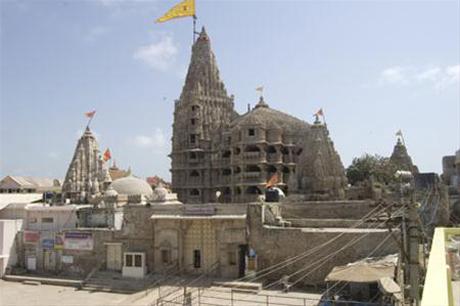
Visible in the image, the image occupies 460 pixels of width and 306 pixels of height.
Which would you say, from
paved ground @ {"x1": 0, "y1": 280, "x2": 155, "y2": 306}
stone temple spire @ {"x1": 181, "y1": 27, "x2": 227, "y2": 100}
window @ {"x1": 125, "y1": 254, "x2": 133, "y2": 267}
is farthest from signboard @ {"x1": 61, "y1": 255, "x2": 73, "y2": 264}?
stone temple spire @ {"x1": 181, "y1": 27, "x2": 227, "y2": 100}

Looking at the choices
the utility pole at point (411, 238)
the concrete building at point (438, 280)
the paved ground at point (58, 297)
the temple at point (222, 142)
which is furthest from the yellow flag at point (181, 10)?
the concrete building at point (438, 280)

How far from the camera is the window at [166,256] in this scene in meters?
25.6

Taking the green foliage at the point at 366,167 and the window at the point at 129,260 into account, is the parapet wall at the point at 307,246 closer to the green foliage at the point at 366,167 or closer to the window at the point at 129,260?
the window at the point at 129,260

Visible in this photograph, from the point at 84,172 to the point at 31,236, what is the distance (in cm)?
1249

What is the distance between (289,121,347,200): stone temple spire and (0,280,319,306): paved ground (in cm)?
1252

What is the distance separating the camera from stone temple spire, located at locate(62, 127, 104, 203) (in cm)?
4084

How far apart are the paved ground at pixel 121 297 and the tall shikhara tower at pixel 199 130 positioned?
2119 centimetres

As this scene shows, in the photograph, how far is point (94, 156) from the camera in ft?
145

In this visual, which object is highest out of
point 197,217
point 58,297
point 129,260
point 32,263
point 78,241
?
point 197,217

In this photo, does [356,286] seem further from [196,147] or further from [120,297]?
[196,147]

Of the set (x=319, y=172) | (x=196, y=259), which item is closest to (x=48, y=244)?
(x=196, y=259)

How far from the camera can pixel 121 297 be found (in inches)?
910

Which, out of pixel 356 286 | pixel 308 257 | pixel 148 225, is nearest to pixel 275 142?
pixel 148 225

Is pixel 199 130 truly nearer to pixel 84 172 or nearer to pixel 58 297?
pixel 84 172
